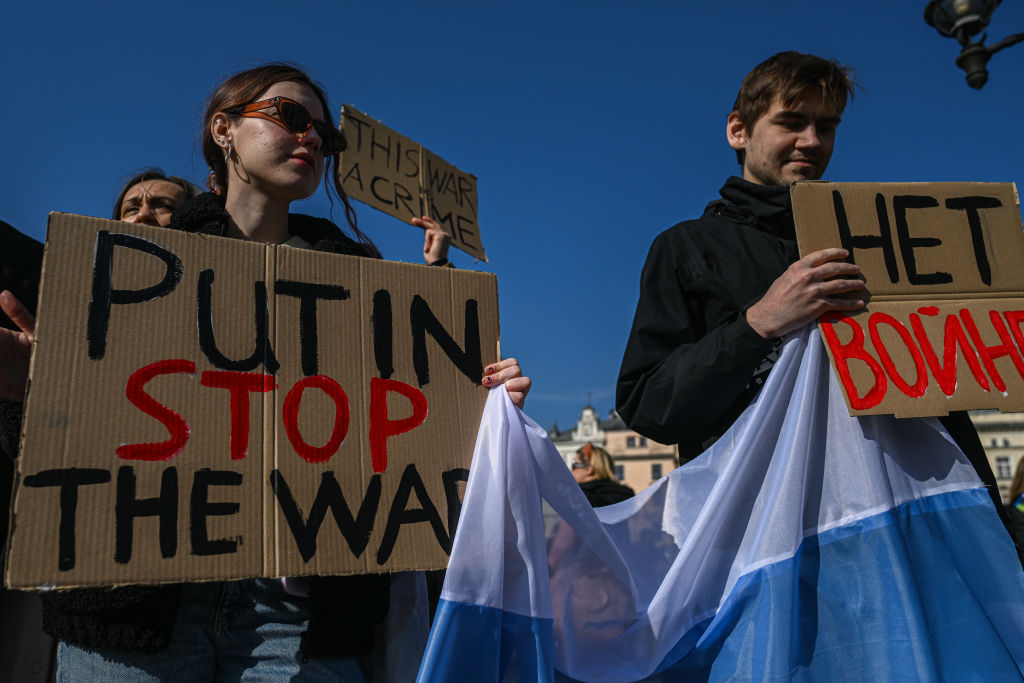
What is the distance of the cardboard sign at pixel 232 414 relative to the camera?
1.36 metres

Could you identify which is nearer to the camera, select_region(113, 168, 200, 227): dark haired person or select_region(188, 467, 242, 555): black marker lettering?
select_region(188, 467, 242, 555): black marker lettering

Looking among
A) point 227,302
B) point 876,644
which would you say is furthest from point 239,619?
point 876,644

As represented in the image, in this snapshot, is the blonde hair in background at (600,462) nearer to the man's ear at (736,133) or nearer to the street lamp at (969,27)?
the street lamp at (969,27)

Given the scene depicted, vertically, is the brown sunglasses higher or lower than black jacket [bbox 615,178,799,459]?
higher

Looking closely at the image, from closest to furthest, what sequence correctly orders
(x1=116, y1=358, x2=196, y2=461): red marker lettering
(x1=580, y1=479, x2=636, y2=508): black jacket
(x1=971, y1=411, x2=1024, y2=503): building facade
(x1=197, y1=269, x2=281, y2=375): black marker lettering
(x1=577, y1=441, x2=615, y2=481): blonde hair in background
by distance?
(x1=116, y1=358, x2=196, y2=461): red marker lettering, (x1=197, y1=269, x2=281, y2=375): black marker lettering, (x1=580, y1=479, x2=636, y2=508): black jacket, (x1=577, y1=441, x2=615, y2=481): blonde hair in background, (x1=971, y1=411, x2=1024, y2=503): building facade

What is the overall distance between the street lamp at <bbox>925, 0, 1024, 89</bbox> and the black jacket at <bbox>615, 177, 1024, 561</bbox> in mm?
3645

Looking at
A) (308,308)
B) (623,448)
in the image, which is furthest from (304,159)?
(623,448)

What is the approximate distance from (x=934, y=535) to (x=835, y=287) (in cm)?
55

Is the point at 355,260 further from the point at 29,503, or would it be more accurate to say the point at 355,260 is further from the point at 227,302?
the point at 29,503

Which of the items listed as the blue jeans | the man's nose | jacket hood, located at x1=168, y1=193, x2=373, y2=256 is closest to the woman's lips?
jacket hood, located at x1=168, y1=193, x2=373, y2=256

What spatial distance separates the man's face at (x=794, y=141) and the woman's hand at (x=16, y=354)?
5.79 feet

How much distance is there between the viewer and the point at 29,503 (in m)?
1.31

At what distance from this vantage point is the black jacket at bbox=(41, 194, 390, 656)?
57.0 inches

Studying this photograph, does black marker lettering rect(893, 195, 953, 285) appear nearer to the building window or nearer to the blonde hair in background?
the blonde hair in background
